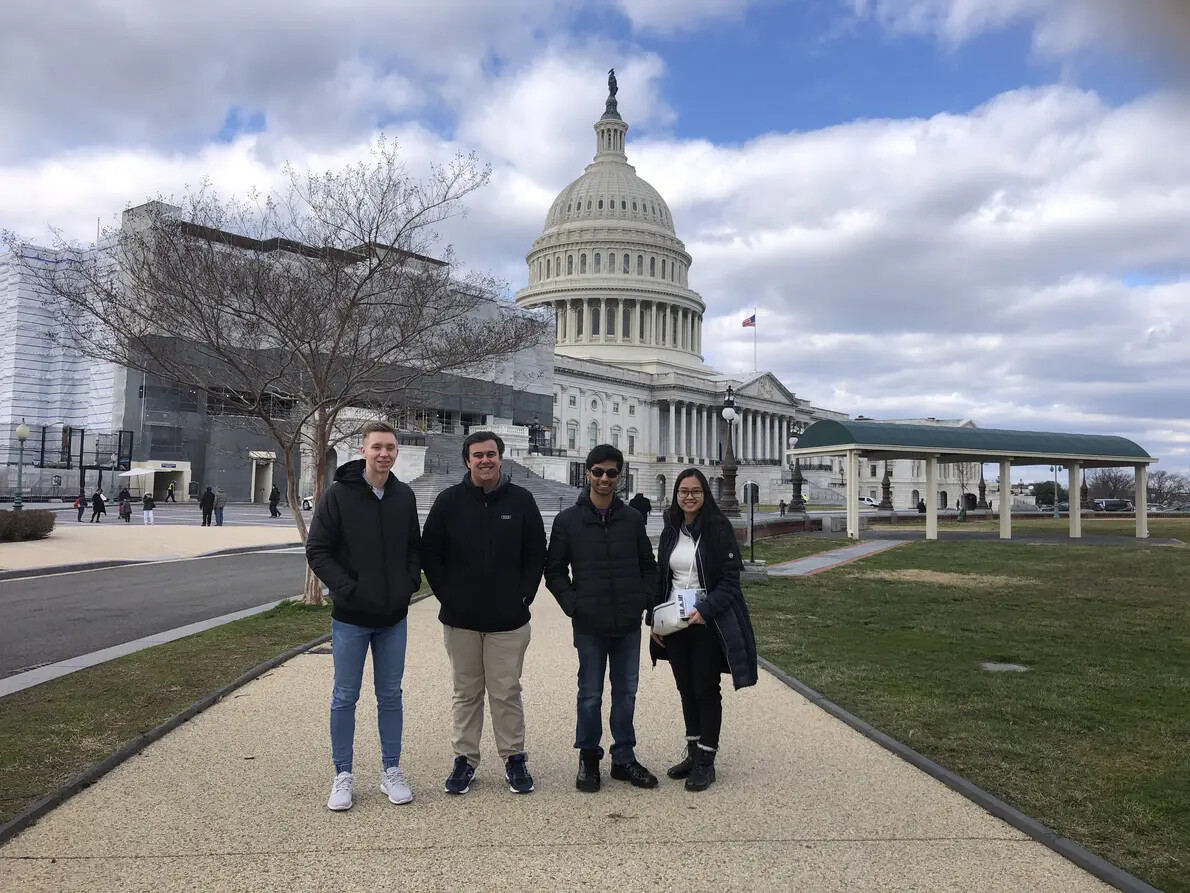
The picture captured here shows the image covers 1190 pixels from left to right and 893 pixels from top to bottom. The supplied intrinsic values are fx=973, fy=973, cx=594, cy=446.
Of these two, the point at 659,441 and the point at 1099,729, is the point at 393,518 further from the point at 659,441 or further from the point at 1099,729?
the point at 659,441

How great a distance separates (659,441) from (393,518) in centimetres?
11668

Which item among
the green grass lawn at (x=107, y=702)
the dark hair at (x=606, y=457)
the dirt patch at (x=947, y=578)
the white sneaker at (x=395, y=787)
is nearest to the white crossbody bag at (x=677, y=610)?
the dark hair at (x=606, y=457)

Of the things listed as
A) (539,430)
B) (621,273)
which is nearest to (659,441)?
(621,273)

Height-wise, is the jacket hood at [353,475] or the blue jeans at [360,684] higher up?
the jacket hood at [353,475]

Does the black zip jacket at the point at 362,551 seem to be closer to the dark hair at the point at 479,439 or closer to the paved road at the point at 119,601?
the dark hair at the point at 479,439

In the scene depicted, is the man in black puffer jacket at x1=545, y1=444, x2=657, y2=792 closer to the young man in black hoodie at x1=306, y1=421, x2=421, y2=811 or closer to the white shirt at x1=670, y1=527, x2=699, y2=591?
the white shirt at x1=670, y1=527, x2=699, y2=591

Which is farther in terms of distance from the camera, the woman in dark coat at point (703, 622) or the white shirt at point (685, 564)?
the white shirt at point (685, 564)

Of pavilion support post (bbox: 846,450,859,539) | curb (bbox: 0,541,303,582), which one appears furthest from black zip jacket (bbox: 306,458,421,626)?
pavilion support post (bbox: 846,450,859,539)

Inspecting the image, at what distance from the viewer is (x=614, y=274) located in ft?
403

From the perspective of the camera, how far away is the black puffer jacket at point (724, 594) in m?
6.13

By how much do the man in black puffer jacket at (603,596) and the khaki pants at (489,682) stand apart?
41 cm

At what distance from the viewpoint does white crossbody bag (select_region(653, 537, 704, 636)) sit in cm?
618

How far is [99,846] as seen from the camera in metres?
5.11

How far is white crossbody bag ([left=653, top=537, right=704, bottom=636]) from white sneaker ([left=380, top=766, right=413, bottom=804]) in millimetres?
1820
